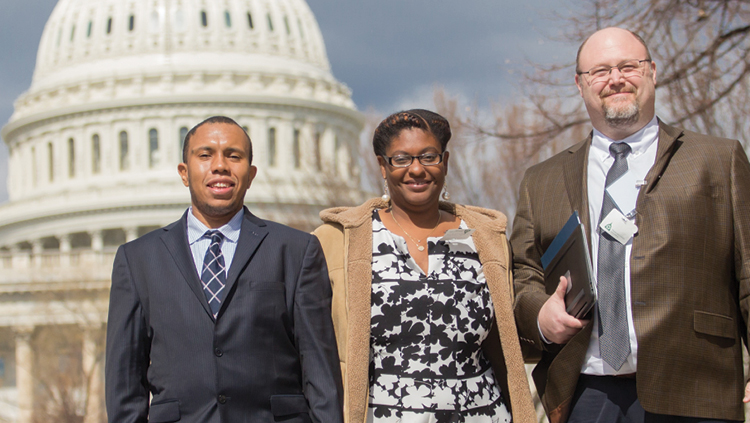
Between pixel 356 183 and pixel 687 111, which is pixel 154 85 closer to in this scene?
pixel 356 183

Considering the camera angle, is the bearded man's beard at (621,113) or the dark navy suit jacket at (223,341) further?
the bearded man's beard at (621,113)

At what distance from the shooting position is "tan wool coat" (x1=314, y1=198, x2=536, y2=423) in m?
3.93

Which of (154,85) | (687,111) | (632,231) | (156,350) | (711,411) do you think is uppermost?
(154,85)

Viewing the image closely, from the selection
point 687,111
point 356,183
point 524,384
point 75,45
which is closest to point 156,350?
point 524,384

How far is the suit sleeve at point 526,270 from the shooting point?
4094mm

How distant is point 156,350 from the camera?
12.4ft

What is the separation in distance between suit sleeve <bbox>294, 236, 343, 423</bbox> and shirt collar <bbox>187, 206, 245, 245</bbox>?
0.30 meters

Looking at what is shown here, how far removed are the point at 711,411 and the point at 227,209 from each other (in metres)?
1.98

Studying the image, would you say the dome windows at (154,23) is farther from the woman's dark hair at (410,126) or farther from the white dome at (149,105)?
the woman's dark hair at (410,126)

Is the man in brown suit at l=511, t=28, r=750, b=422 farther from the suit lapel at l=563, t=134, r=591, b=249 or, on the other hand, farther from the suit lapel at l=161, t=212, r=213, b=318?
the suit lapel at l=161, t=212, r=213, b=318

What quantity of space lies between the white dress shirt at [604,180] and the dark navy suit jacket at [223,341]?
39.7 inches

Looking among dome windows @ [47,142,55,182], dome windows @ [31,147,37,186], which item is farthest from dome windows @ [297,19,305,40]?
dome windows @ [31,147,37,186]

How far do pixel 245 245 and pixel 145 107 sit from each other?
58.6m

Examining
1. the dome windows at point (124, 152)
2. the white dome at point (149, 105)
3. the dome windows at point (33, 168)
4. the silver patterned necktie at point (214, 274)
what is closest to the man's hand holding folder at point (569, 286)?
the silver patterned necktie at point (214, 274)
